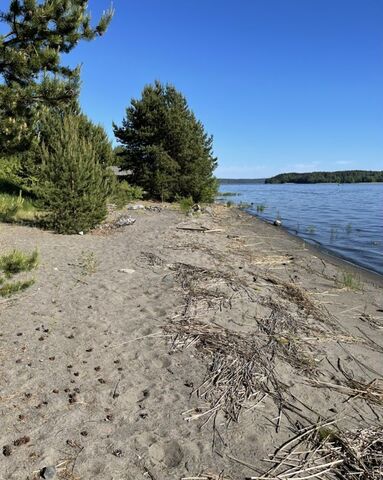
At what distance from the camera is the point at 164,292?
6.47 metres

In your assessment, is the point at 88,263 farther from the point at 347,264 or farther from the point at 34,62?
the point at 347,264

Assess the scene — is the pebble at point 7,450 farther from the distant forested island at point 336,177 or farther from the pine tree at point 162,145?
the distant forested island at point 336,177

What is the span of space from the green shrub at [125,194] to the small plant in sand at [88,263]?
9682 mm

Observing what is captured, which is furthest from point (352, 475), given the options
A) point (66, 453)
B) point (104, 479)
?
point (66, 453)

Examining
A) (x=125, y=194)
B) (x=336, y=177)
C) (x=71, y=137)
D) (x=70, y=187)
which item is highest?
(x=71, y=137)

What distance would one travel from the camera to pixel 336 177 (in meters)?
118

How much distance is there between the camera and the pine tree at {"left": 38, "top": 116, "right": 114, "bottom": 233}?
10.9 meters

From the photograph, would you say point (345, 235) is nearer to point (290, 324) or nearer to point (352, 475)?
point (290, 324)

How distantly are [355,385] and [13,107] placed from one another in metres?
4.91

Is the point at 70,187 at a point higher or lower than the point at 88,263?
higher

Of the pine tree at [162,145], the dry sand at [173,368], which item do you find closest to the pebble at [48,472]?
the dry sand at [173,368]

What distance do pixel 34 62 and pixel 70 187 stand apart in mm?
6613

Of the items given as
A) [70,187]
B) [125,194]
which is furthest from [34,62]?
[125,194]

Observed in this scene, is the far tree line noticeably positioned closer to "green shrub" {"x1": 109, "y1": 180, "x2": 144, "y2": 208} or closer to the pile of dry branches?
"green shrub" {"x1": 109, "y1": 180, "x2": 144, "y2": 208}
